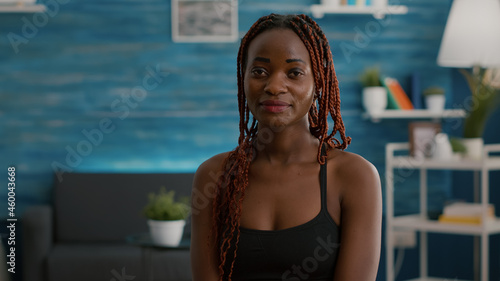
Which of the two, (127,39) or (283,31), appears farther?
(127,39)

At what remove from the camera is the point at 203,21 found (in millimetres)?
4414

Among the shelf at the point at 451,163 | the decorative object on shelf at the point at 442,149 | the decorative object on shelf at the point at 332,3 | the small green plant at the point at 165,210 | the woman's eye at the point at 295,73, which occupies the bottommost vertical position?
the small green plant at the point at 165,210

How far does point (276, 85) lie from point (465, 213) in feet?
9.46

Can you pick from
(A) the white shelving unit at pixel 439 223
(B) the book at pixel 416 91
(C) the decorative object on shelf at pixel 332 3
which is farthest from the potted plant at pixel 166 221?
(B) the book at pixel 416 91

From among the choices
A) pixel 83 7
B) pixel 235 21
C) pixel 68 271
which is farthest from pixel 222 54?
pixel 68 271

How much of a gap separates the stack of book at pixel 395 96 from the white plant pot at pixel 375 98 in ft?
0.13

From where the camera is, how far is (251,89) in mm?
990

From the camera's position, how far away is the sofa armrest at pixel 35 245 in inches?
147

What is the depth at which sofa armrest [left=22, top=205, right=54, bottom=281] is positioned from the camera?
3740mm

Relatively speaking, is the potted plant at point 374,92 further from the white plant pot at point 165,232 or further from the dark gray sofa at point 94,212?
the white plant pot at point 165,232

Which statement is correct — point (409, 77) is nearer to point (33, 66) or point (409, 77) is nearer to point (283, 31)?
point (33, 66)

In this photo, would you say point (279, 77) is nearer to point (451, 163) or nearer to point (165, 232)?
point (165, 232)

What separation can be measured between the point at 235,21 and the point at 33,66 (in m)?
A: 1.45

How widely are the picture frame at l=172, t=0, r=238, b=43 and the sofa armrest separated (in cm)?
155
